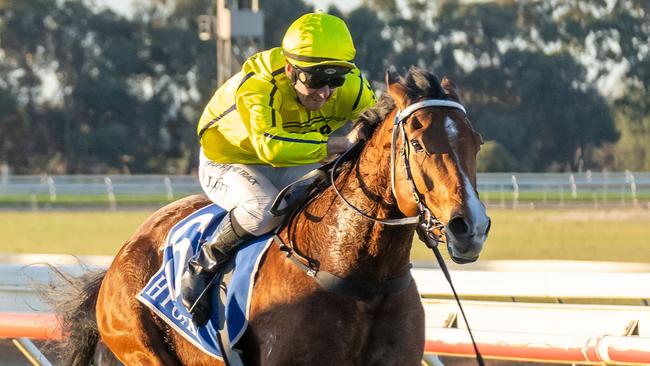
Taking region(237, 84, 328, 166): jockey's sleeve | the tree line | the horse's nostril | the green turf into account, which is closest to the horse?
the horse's nostril

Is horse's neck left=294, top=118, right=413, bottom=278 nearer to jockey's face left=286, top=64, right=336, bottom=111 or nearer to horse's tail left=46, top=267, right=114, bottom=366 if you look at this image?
jockey's face left=286, top=64, right=336, bottom=111

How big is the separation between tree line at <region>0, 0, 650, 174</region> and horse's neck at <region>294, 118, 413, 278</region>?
2457cm

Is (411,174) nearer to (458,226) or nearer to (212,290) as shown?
(458,226)

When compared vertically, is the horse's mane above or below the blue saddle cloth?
above

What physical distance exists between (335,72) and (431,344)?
74.8 inches

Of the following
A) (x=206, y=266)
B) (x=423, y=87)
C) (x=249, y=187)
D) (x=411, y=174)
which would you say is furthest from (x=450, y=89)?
(x=206, y=266)

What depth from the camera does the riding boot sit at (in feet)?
Result: 13.3

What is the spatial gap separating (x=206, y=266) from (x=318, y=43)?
848mm

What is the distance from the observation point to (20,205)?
28703 mm

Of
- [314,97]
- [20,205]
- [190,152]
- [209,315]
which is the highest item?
[314,97]

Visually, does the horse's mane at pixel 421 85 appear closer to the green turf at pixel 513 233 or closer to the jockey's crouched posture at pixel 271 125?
the jockey's crouched posture at pixel 271 125

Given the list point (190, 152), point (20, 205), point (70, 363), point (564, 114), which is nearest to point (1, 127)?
point (190, 152)

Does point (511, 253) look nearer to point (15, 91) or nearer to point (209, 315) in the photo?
point (209, 315)

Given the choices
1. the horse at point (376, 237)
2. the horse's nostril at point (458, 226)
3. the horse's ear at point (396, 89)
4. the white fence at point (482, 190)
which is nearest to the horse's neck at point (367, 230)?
the horse at point (376, 237)
